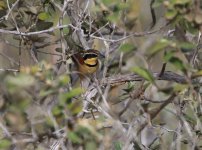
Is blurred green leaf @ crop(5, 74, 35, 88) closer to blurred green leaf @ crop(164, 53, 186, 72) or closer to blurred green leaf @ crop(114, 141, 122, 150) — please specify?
blurred green leaf @ crop(164, 53, 186, 72)

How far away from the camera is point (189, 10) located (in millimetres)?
1400

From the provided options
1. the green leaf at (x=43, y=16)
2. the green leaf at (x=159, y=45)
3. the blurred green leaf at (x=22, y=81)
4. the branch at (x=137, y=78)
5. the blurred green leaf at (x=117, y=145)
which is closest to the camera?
the blurred green leaf at (x=22, y=81)

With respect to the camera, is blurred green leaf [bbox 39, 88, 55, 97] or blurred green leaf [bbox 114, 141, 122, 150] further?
blurred green leaf [bbox 114, 141, 122, 150]

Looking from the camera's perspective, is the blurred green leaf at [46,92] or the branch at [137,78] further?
the branch at [137,78]

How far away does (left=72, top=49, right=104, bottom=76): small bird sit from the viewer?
2303 mm

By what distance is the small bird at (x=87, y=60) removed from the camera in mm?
2303

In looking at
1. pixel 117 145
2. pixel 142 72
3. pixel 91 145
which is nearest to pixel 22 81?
pixel 91 145

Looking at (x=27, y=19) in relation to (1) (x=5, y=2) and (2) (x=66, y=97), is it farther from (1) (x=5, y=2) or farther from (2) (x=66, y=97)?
(2) (x=66, y=97)

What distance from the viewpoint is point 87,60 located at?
2.32 metres

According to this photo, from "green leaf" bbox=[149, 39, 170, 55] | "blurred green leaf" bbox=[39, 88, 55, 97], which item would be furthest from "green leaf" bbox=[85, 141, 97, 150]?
"green leaf" bbox=[149, 39, 170, 55]

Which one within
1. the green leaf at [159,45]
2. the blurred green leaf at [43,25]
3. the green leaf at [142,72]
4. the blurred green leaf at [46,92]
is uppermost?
the blurred green leaf at [43,25]

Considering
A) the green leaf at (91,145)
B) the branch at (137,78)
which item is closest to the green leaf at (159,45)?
the green leaf at (91,145)

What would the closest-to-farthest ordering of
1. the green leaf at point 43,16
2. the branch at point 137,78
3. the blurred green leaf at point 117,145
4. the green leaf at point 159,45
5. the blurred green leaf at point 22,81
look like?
the blurred green leaf at point 22,81 < the green leaf at point 159,45 < the branch at point 137,78 < the blurred green leaf at point 117,145 < the green leaf at point 43,16

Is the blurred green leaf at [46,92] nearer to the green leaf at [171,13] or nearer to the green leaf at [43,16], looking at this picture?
the green leaf at [171,13]
